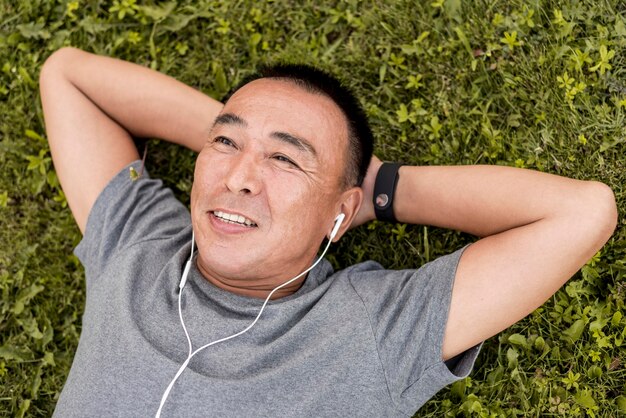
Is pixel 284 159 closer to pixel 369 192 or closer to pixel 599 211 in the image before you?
pixel 369 192

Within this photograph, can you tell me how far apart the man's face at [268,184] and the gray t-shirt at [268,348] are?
0.25 metres

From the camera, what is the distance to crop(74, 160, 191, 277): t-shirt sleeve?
371cm

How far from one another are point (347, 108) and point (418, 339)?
50.3 inches

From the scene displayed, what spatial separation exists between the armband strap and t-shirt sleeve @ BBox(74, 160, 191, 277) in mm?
1120

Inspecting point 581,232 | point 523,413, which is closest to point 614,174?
point 581,232

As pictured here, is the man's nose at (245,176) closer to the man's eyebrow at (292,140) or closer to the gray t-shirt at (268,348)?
the man's eyebrow at (292,140)

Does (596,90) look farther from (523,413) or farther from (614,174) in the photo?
(523,413)

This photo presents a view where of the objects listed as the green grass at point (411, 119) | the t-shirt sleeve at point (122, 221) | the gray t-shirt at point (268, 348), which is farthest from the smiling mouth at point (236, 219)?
the green grass at point (411, 119)

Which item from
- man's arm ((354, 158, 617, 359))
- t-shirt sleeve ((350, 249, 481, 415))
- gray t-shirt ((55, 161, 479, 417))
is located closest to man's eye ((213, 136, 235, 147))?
gray t-shirt ((55, 161, 479, 417))

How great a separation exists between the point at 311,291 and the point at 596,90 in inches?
84.6

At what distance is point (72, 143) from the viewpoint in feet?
13.0

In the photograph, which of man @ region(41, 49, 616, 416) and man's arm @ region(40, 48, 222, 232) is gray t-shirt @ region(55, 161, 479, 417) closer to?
man @ region(41, 49, 616, 416)

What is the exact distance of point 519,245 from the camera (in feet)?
10.3

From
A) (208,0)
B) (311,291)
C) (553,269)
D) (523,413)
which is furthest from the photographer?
(208,0)
